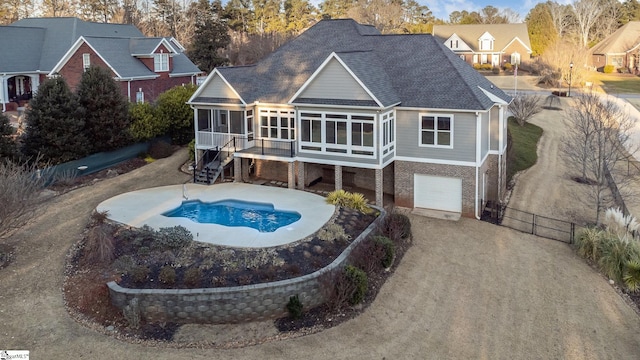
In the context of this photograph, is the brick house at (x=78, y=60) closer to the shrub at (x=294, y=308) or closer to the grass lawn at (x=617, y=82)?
the shrub at (x=294, y=308)

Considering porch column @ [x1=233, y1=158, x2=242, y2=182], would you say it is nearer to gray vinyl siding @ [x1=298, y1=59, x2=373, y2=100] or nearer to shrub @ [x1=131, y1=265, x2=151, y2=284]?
gray vinyl siding @ [x1=298, y1=59, x2=373, y2=100]

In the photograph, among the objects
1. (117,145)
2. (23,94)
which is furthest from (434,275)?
(23,94)

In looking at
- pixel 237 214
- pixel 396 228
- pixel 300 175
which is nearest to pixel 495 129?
pixel 396 228

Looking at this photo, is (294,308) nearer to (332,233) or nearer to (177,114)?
(332,233)

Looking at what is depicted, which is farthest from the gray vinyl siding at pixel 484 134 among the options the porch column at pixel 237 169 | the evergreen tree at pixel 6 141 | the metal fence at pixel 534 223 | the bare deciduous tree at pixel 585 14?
the bare deciduous tree at pixel 585 14

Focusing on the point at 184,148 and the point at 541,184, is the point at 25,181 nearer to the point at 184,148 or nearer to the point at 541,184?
the point at 184,148
